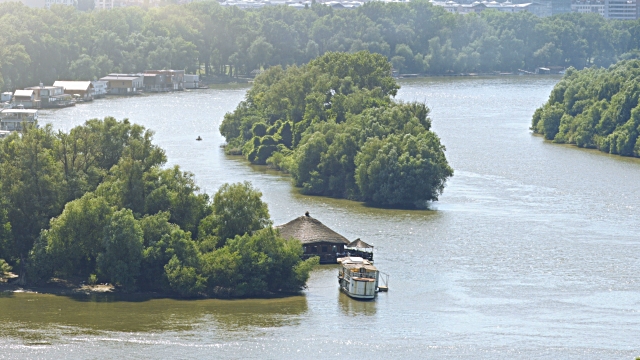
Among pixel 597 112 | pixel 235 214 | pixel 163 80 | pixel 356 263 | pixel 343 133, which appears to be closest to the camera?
pixel 235 214

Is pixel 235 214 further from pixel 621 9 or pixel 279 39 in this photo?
pixel 621 9

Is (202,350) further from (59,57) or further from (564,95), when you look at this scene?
(59,57)

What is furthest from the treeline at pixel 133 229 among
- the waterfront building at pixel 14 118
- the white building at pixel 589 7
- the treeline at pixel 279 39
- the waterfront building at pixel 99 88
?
the white building at pixel 589 7

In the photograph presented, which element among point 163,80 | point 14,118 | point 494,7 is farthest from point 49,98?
point 494,7

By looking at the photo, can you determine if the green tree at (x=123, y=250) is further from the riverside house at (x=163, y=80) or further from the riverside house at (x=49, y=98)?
the riverside house at (x=163, y=80)

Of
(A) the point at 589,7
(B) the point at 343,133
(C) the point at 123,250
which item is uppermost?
(A) the point at 589,7

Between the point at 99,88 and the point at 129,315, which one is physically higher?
the point at 99,88
